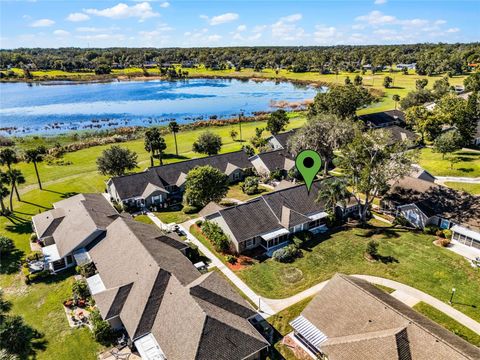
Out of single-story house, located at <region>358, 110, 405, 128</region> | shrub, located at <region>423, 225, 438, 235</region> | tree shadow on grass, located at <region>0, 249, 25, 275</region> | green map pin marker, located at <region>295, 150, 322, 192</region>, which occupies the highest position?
green map pin marker, located at <region>295, 150, 322, 192</region>

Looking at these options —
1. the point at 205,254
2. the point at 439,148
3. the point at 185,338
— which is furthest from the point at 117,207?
the point at 439,148

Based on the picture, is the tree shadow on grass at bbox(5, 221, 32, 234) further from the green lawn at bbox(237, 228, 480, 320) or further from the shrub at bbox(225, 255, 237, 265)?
the green lawn at bbox(237, 228, 480, 320)

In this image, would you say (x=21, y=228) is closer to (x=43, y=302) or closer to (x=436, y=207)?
(x=43, y=302)

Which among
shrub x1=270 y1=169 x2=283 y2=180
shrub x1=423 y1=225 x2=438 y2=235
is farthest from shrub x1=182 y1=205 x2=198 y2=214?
shrub x1=423 y1=225 x2=438 y2=235

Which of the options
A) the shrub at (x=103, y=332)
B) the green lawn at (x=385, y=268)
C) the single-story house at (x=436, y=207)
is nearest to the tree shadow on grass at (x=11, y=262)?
the shrub at (x=103, y=332)

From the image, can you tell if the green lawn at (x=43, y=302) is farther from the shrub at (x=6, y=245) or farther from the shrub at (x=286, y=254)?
the shrub at (x=286, y=254)
